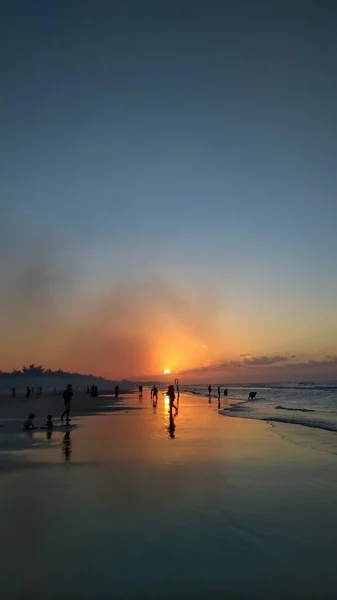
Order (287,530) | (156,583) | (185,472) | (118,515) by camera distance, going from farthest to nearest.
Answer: (185,472)
(118,515)
(287,530)
(156,583)

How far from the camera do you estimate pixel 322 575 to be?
6.79 metres

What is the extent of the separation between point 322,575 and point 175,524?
319 centimetres

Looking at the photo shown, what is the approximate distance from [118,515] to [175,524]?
1362 millimetres

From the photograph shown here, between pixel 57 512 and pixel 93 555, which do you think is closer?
pixel 93 555

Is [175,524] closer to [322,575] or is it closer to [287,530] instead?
[287,530]

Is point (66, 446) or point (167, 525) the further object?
point (66, 446)

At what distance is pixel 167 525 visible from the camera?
29.1 feet

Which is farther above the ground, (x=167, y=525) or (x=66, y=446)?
(x=66, y=446)

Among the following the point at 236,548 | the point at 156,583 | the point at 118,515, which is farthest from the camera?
the point at 118,515

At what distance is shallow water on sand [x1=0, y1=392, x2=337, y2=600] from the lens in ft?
21.2

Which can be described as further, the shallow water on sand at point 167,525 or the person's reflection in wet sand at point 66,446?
the person's reflection in wet sand at point 66,446

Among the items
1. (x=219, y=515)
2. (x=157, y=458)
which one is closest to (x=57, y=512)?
(x=219, y=515)

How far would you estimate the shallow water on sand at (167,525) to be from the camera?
6.47 m

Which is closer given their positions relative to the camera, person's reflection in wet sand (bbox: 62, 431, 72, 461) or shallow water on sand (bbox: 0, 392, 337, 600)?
shallow water on sand (bbox: 0, 392, 337, 600)
